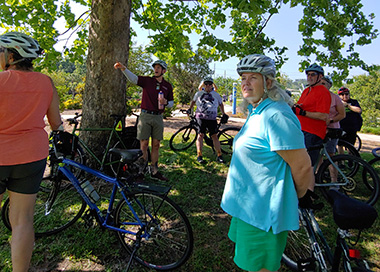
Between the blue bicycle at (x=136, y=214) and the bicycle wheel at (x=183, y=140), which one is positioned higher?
the blue bicycle at (x=136, y=214)

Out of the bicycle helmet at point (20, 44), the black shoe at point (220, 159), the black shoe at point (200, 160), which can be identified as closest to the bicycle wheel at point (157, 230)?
the bicycle helmet at point (20, 44)

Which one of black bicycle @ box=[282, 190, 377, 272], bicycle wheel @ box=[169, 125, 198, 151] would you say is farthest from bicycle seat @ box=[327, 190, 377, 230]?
bicycle wheel @ box=[169, 125, 198, 151]

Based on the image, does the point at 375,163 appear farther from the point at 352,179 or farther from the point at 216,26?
the point at 216,26

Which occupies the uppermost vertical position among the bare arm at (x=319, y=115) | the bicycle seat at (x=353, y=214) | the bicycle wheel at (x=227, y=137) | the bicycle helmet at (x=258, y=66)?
the bicycle helmet at (x=258, y=66)

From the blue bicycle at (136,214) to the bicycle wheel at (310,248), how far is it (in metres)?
1.04

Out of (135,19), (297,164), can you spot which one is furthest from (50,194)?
(135,19)

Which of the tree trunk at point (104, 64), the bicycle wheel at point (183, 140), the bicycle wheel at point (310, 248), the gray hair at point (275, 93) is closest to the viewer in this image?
the gray hair at point (275, 93)

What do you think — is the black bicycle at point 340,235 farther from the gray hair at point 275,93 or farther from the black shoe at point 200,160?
the black shoe at point 200,160

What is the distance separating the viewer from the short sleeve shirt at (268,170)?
4.63ft

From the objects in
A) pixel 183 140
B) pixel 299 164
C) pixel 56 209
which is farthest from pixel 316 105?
pixel 56 209

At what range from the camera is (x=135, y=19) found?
250 inches

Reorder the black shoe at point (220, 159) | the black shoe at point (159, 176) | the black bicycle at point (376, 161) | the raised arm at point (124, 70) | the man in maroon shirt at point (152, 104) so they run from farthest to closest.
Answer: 1. the black shoe at point (220, 159)
2. the black shoe at point (159, 176)
3. the man in maroon shirt at point (152, 104)
4. the black bicycle at point (376, 161)
5. the raised arm at point (124, 70)

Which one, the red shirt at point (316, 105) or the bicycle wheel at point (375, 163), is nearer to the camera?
the red shirt at point (316, 105)

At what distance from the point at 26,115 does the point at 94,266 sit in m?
1.65
